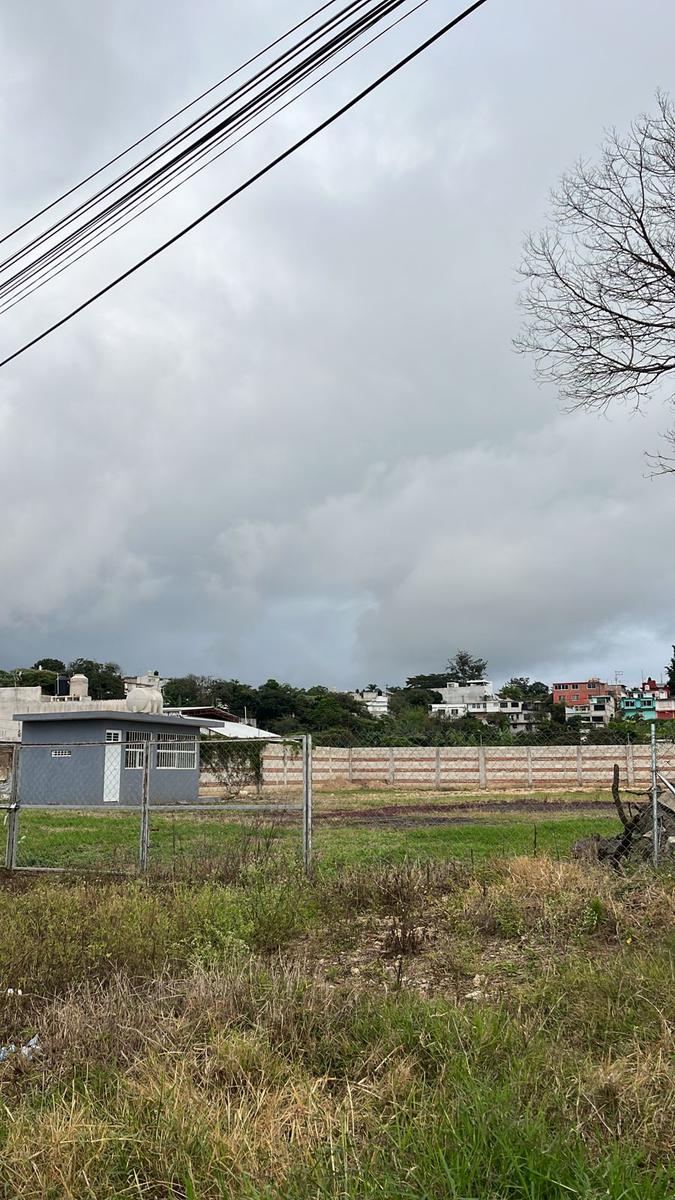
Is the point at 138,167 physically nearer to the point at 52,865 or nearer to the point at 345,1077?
the point at 345,1077

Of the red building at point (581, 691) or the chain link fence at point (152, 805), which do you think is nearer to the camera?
the chain link fence at point (152, 805)

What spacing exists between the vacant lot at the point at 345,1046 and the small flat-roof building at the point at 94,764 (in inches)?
920

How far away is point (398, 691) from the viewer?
11762 centimetres

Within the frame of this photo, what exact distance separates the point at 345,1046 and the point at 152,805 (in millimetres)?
7814

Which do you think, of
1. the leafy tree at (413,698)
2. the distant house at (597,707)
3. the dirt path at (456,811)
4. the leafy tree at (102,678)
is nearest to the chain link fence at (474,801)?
the dirt path at (456,811)

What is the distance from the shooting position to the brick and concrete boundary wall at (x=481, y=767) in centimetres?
3769

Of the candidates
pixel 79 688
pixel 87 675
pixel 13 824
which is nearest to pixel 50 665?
pixel 87 675

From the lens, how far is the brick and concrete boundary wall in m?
37.7

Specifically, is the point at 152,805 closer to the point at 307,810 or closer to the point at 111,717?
the point at 307,810

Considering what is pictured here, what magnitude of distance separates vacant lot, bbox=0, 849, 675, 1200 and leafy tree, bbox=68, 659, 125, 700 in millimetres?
63238

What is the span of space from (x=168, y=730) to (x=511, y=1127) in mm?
33001

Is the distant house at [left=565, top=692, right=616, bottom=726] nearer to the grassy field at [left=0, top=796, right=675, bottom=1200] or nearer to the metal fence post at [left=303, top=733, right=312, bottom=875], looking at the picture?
the metal fence post at [left=303, top=733, right=312, bottom=875]

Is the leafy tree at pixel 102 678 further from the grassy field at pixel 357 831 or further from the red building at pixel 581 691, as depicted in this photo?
the red building at pixel 581 691

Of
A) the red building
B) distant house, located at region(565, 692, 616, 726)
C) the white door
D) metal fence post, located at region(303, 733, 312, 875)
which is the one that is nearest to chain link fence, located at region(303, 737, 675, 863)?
metal fence post, located at region(303, 733, 312, 875)
